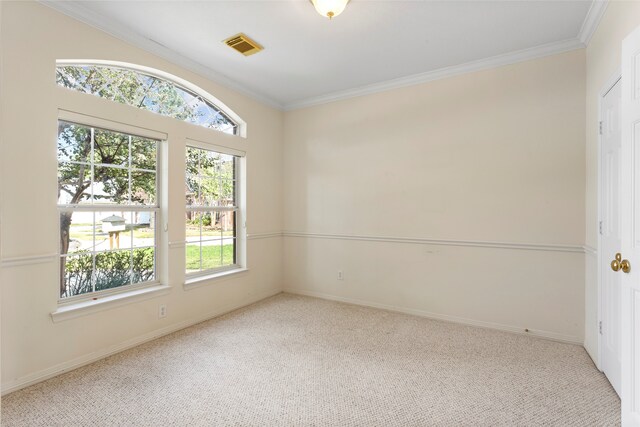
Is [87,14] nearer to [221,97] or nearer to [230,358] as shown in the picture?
[221,97]

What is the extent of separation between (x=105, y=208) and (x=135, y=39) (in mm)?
1537

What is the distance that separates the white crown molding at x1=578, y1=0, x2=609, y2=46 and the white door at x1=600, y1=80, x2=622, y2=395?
64cm

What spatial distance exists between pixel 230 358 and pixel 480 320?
256 cm

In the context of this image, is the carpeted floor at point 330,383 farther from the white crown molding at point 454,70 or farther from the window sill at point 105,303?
the white crown molding at point 454,70

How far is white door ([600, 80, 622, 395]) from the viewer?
2133 mm

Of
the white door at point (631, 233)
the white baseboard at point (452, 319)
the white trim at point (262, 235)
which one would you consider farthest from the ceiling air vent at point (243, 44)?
the white baseboard at point (452, 319)

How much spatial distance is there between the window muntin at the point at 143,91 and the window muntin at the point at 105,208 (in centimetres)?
34

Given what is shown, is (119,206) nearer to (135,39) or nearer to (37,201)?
(37,201)

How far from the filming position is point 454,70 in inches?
133

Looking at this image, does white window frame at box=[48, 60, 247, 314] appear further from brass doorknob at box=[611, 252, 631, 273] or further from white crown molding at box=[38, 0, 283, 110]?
brass doorknob at box=[611, 252, 631, 273]

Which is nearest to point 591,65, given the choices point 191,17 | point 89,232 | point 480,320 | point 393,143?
point 393,143

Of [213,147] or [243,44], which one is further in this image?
[213,147]

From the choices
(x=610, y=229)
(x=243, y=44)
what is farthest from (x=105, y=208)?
(x=610, y=229)

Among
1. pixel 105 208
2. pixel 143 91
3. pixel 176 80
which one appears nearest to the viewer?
pixel 105 208
